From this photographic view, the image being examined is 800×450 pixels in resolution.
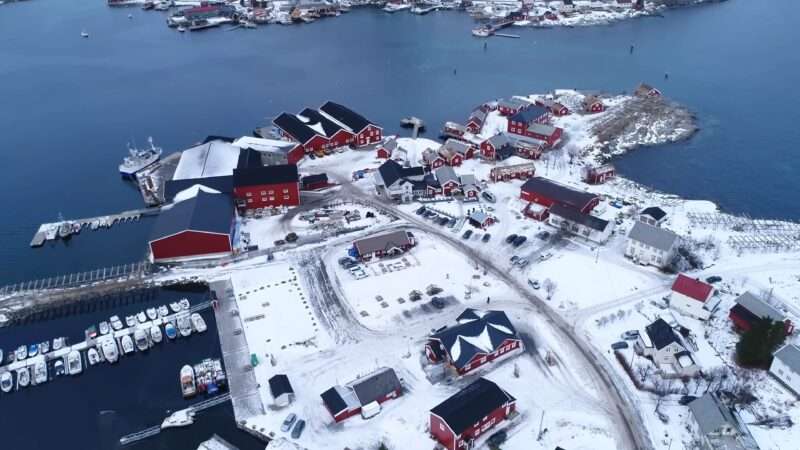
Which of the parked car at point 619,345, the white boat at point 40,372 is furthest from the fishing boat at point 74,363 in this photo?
the parked car at point 619,345

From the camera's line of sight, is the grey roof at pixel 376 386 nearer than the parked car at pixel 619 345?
Yes

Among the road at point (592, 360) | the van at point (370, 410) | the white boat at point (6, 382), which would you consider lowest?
the white boat at point (6, 382)

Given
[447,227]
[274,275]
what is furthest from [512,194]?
[274,275]

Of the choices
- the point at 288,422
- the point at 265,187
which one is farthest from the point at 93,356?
the point at 265,187

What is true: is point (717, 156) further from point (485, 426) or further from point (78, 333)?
point (78, 333)

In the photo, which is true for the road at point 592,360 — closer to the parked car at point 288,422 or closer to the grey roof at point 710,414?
the grey roof at point 710,414

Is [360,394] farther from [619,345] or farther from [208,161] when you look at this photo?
[208,161]
